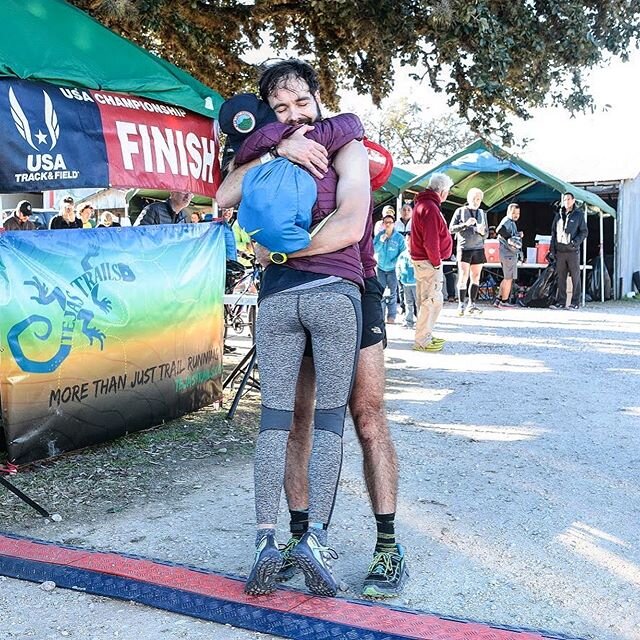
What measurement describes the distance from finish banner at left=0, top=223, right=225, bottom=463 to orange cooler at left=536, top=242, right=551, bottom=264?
1387 centimetres

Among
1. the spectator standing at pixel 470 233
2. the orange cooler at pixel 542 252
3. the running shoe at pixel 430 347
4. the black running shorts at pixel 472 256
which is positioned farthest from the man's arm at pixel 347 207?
the orange cooler at pixel 542 252

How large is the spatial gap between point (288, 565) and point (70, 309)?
9.26 ft

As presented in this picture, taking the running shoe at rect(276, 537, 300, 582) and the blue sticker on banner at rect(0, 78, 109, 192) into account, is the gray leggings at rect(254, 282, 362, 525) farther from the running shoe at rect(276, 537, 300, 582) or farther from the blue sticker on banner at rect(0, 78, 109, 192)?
the blue sticker on banner at rect(0, 78, 109, 192)

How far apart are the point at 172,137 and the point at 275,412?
3429 millimetres

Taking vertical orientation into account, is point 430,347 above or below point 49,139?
below

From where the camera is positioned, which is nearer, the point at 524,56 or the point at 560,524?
the point at 560,524

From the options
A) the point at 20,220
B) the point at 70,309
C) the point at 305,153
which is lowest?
the point at 70,309

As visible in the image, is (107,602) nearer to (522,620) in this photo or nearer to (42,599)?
(42,599)

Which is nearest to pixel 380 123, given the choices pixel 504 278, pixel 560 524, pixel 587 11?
pixel 504 278

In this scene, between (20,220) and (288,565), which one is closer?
(288,565)

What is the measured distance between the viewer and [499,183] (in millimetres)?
21562

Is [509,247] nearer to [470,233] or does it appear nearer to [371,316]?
[470,233]

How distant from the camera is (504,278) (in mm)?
18891

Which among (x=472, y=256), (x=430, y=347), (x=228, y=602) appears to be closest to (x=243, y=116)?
(x=228, y=602)
